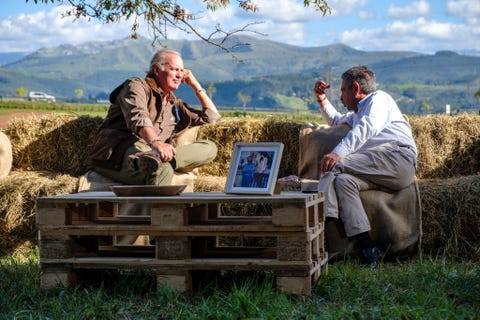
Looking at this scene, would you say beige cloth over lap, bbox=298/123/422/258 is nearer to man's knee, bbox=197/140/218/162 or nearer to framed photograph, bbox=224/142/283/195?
man's knee, bbox=197/140/218/162

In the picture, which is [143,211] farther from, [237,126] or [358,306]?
[358,306]

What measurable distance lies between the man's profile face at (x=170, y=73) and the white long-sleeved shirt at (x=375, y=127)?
135cm

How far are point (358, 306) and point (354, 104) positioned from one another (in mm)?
2497

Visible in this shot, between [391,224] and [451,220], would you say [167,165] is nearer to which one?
[391,224]

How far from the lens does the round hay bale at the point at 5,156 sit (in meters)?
7.08

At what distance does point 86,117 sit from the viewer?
7633 millimetres

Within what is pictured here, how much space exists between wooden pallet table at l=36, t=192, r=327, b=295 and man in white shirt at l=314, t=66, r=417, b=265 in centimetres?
84

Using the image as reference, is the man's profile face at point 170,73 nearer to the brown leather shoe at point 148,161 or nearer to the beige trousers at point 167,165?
the beige trousers at point 167,165

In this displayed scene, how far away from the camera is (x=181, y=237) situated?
13.6 ft

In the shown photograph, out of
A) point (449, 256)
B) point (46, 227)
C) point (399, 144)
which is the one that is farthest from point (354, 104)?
point (46, 227)

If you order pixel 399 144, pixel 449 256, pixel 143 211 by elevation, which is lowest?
pixel 449 256

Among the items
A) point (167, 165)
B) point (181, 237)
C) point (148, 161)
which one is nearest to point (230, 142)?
point (167, 165)

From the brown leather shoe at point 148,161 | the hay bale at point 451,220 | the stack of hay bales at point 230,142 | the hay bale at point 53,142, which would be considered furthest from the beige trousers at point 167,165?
the hay bale at point 451,220

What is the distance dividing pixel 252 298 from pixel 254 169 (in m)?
0.74
